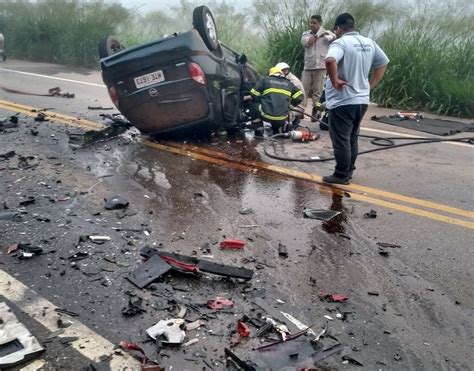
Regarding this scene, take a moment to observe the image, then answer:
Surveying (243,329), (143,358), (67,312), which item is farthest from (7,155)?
(243,329)

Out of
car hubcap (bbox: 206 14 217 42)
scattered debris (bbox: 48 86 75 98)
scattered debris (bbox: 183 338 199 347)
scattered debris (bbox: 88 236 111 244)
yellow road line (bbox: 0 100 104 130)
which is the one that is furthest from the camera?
scattered debris (bbox: 48 86 75 98)

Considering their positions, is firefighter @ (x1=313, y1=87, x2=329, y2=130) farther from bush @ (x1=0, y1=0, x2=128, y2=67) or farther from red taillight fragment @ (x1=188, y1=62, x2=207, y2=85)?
bush @ (x1=0, y1=0, x2=128, y2=67)

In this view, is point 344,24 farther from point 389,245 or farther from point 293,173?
point 389,245

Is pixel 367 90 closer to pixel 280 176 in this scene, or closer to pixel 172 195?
pixel 280 176

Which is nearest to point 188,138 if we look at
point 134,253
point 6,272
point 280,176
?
point 280,176

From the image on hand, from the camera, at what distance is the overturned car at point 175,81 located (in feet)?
20.9

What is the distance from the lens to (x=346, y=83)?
5188 millimetres

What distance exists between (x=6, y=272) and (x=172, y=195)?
199 centimetres

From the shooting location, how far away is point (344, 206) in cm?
485

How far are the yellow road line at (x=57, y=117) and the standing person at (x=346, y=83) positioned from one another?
13.5 ft

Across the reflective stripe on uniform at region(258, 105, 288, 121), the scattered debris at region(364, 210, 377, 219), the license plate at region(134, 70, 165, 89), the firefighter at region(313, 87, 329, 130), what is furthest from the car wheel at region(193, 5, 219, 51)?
the scattered debris at region(364, 210, 377, 219)

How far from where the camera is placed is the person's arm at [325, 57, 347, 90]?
504cm

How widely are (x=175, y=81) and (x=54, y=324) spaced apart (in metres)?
4.24

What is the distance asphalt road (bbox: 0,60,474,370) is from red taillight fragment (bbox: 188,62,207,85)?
98 centimetres
